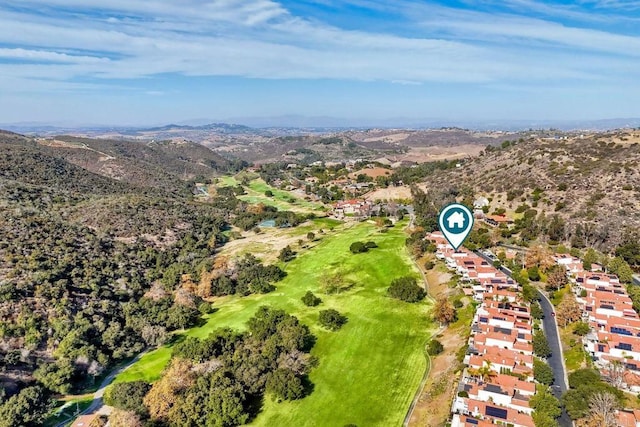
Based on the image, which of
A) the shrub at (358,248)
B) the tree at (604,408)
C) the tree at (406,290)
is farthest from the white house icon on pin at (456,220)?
the shrub at (358,248)

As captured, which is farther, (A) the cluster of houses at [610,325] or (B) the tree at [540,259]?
(B) the tree at [540,259]

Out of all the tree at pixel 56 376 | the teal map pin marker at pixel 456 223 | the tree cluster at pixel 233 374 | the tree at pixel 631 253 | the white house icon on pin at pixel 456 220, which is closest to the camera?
the tree cluster at pixel 233 374

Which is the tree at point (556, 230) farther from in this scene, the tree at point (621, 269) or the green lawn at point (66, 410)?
the green lawn at point (66, 410)

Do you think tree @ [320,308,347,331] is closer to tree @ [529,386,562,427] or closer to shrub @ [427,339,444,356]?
shrub @ [427,339,444,356]

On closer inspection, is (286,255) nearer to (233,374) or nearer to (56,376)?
(233,374)

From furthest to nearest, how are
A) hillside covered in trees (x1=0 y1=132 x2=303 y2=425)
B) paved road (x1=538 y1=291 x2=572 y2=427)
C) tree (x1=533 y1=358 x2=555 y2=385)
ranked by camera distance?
hillside covered in trees (x1=0 y1=132 x2=303 y2=425) < tree (x1=533 y1=358 x2=555 y2=385) < paved road (x1=538 y1=291 x2=572 y2=427)

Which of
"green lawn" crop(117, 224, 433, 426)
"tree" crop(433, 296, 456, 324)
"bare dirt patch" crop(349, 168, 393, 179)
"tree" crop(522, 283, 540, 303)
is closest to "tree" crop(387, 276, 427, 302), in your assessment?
"green lawn" crop(117, 224, 433, 426)
